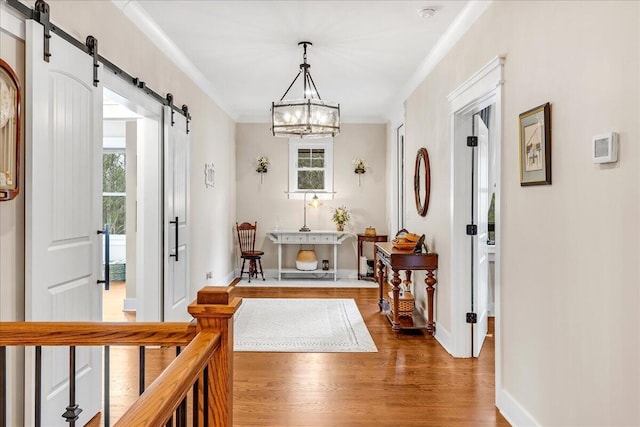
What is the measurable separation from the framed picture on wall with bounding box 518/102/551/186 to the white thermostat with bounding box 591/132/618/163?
0.37 meters

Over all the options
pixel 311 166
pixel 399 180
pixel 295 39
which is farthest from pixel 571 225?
pixel 311 166

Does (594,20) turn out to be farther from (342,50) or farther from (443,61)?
(342,50)

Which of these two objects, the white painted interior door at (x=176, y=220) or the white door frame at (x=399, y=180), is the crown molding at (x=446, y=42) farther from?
the white painted interior door at (x=176, y=220)

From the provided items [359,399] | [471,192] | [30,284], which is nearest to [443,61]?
[471,192]

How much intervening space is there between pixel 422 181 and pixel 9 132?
3.71 meters

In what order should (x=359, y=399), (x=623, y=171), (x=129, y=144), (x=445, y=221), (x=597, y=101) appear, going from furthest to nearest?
1. (x=129, y=144)
2. (x=445, y=221)
3. (x=359, y=399)
4. (x=597, y=101)
5. (x=623, y=171)

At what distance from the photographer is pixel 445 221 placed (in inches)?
153

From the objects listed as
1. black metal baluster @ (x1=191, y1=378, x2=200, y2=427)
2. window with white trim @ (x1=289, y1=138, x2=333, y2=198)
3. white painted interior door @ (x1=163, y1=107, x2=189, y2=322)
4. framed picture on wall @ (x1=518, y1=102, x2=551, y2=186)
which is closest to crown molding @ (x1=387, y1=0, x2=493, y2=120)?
framed picture on wall @ (x1=518, y1=102, x2=551, y2=186)

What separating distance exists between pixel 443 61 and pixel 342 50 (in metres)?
0.96

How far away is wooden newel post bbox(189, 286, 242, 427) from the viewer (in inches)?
50.5

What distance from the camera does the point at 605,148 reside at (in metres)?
1.70

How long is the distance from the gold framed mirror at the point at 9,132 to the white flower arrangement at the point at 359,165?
19.3 feet

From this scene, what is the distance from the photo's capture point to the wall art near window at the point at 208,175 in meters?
5.34

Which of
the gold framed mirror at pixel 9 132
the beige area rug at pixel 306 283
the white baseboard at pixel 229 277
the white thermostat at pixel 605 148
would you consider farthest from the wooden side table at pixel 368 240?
the gold framed mirror at pixel 9 132
